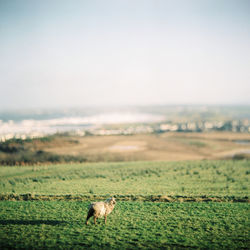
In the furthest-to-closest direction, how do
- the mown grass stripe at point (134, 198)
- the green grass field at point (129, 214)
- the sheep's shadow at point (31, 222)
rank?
the mown grass stripe at point (134, 198) < the sheep's shadow at point (31, 222) < the green grass field at point (129, 214)

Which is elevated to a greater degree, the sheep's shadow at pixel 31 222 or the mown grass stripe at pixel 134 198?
the sheep's shadow at pixel 31 222

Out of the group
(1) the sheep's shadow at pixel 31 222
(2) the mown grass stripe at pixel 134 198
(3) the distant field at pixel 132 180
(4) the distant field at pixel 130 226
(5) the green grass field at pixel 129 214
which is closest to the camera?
(4) the distant field at pixel 130 226

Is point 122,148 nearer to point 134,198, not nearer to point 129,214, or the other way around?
point 134,198

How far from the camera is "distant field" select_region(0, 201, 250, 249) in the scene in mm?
9336

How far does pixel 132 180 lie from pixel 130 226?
11.2 metres

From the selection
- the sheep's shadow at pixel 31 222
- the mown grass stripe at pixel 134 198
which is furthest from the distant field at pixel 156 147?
the sheep's shadow at pixel 31 222

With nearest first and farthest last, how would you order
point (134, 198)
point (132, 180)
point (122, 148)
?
point (134, 198) < point (132, 180) < point (122, 148)

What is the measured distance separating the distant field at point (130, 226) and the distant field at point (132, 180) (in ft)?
10.8

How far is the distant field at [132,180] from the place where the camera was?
17953mm

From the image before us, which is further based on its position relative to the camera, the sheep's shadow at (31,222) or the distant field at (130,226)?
the sheep's shadow at (31,222)

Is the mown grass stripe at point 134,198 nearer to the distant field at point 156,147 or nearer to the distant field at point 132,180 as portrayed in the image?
the distant field at point 132,180

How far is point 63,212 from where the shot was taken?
505 inches

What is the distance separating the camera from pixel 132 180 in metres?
22.1

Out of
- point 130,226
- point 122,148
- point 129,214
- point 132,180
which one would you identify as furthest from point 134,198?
point 122,148
